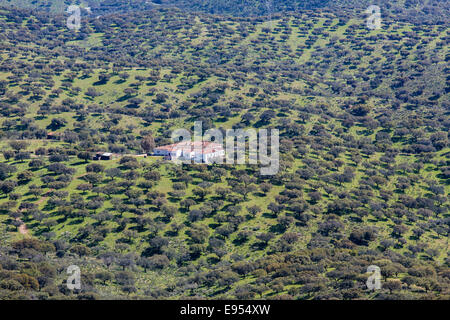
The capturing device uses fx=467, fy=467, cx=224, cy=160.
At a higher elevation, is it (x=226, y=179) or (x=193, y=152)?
(x=193, y=152)

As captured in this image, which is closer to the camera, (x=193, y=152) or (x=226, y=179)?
(x=226, y=179)

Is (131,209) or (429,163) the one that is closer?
(131,209)

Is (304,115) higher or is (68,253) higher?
(304,115)

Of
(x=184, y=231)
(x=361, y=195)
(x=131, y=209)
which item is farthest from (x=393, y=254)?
(x=131, y=209)

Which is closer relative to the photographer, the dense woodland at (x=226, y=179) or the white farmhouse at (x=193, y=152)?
the dense woodland at (x=226, y=179)

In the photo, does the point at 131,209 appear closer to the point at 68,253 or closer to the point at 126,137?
the point at 68,253

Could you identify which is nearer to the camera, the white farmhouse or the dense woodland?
the dense woodland
